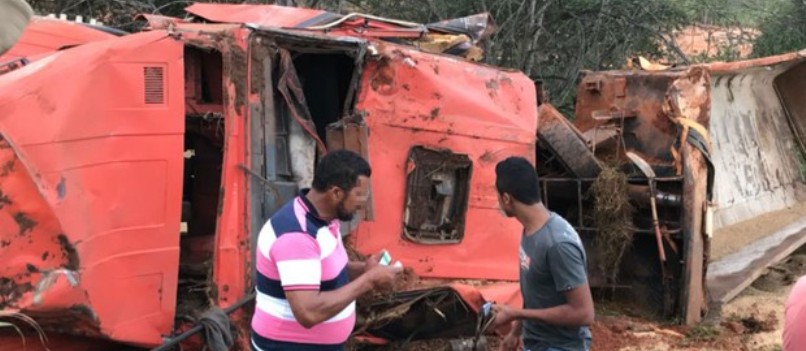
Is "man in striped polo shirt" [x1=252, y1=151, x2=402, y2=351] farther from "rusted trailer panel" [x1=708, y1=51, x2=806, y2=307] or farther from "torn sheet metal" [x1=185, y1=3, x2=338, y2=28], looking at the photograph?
"rusted trailer panel" [x1=708, y1=51, x2=806, y2=307]

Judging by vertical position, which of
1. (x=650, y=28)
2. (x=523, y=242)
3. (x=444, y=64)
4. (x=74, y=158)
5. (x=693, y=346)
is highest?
(x=650, y=28)

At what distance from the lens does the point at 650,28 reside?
11.2m

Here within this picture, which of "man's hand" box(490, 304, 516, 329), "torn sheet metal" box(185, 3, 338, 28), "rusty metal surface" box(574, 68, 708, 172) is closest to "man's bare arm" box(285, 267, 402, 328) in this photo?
"man's hand" box(490, 304, 516, 329)

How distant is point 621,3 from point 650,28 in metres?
0.53

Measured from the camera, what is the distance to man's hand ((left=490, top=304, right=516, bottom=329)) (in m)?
2.97

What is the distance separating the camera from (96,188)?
3.48 metres

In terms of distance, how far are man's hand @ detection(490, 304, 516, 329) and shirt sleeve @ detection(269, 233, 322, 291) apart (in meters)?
0.74

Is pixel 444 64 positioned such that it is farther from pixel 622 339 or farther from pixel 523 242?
pixel 622 339

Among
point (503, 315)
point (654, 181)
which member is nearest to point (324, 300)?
point (503, 315)

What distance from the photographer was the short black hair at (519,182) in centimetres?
290

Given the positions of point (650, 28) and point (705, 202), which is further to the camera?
point (650, 28)

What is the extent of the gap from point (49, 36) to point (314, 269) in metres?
3.28

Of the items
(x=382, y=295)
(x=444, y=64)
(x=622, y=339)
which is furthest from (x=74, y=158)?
(x=622, y=339)

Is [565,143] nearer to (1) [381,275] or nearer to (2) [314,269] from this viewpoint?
(1) [381,275]
